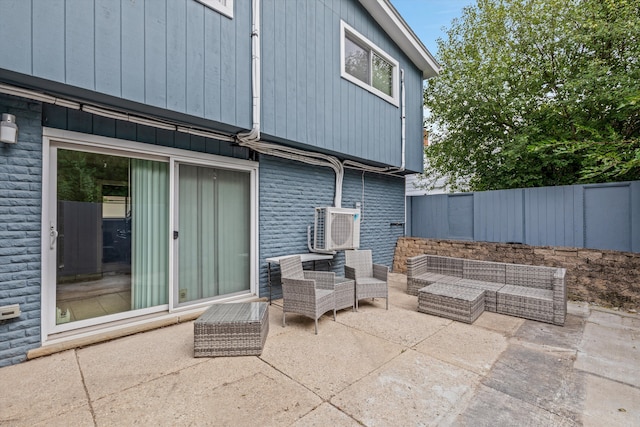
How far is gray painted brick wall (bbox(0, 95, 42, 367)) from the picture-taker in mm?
2721

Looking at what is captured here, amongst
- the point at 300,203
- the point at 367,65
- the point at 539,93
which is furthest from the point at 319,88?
the point at 539,93

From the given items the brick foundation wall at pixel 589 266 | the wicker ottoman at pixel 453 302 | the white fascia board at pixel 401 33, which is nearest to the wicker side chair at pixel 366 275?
the wicker ottoman at pixel 453 302

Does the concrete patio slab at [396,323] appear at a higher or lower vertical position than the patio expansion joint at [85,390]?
lower

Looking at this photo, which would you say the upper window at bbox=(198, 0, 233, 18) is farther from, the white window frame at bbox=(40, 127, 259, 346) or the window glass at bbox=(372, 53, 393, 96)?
the window glass at bbox=(372, 53, 393, 96)

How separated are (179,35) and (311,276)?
3375 mm

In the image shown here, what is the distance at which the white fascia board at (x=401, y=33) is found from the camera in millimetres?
5789

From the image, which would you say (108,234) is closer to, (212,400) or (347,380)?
(212,400)

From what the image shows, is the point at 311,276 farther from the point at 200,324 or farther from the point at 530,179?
the point at 530,179

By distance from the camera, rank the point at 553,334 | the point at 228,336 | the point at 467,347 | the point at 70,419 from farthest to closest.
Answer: the point at 553,334
the point at 467,347
the point at 228,336
the point at 70,419

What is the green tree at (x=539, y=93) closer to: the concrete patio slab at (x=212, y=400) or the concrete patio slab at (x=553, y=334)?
the concrete patio slab at (x=553, y=334)

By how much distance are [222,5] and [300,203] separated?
9.86 ft

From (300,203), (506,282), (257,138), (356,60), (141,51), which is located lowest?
(506,282)

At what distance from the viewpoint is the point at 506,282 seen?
4.73 metres

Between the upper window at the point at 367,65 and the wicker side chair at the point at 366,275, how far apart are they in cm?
319
